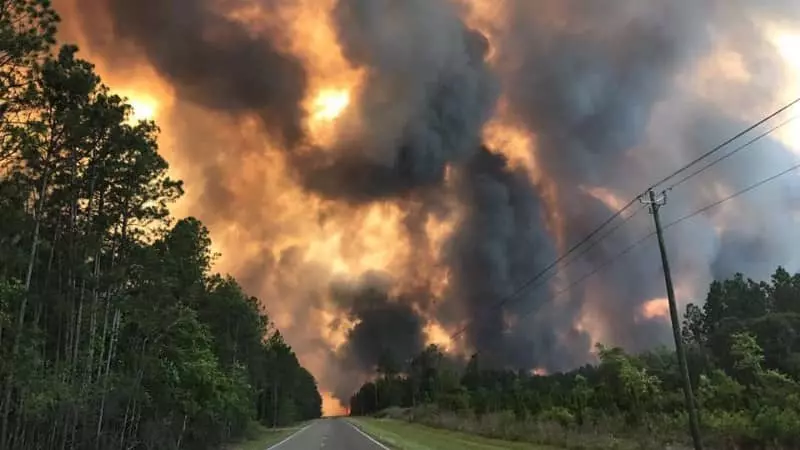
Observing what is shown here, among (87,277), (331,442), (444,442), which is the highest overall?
(87,277)

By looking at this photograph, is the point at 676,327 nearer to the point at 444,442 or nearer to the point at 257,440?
the point at 444,442

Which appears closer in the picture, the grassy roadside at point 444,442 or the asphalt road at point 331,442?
the grassy roadside at point 444,442

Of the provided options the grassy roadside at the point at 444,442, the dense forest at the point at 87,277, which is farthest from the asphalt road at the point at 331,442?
the dense forest at the point at 87,277

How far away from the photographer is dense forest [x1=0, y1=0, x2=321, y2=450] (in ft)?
66.2

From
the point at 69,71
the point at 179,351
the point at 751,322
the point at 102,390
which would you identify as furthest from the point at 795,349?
the point at 69,71

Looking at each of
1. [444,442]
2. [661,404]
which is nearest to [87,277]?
[444,442]

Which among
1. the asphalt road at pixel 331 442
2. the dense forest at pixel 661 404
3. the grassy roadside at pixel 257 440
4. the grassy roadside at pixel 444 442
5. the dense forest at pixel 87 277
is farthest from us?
the grassy roadside at pixel 257 440

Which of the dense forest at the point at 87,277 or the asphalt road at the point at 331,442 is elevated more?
the dense forest at the point at 87,277

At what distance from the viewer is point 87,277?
1141 inches

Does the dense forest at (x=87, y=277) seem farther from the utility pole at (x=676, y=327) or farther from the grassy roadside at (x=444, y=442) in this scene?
the utility pole at (x=676, y=327)

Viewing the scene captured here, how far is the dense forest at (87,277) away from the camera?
66.2 feet

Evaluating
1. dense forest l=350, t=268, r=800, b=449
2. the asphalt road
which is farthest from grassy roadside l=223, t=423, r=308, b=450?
dense forest l=350, t=268, r=800, b=449

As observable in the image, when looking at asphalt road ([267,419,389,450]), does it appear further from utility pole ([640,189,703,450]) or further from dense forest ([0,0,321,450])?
utility pole ([640,189,703,450])

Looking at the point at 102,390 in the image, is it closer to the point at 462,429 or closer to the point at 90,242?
the point at 90,242
